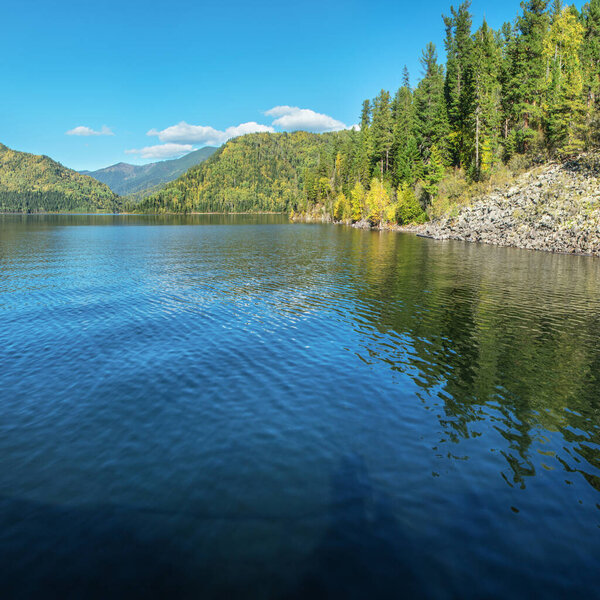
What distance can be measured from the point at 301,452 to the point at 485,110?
3950 inches

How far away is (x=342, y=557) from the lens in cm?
869

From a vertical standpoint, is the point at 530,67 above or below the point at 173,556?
above

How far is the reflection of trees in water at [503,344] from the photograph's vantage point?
575 inches

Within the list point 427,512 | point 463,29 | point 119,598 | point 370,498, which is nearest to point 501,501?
point 427,512

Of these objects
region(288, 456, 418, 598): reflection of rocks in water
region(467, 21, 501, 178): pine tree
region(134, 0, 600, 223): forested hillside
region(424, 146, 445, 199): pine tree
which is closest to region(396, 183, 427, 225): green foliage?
region(134, 0, 600, 223): forested hillside

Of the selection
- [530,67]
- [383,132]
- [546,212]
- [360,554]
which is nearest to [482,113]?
[530,67]

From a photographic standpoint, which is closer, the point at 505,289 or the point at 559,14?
the point at 505,289

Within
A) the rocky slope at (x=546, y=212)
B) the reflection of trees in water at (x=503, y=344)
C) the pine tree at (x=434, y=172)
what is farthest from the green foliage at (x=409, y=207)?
the reflection of trees in water at (x=503, y=344)

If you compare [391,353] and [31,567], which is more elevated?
[391,353]

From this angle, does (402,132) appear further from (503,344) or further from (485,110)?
(503,344)

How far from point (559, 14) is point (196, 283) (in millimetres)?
132325

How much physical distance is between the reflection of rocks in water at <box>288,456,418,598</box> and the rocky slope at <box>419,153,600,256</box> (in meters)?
63.6

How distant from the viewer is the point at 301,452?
12656 mm

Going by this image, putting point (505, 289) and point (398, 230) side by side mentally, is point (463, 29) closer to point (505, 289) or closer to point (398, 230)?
point (398, 230)
